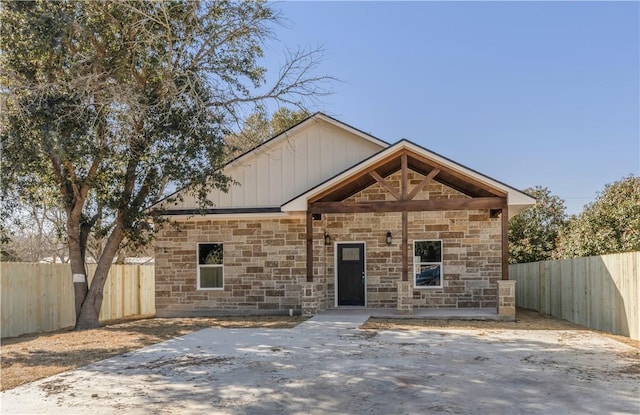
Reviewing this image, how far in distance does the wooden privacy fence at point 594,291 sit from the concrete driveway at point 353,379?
2.98 ft

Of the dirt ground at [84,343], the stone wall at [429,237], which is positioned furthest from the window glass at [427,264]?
the dirt ground at [84,343]

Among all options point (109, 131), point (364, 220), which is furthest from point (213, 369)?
point (364, 220)

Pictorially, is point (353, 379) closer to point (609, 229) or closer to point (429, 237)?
point (429, 237)

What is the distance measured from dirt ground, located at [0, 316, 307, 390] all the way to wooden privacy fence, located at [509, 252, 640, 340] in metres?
6.93

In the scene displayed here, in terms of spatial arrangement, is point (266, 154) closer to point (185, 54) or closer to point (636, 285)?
point (185, 54)

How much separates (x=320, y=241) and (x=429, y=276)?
11.1ft

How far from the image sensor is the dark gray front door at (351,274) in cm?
1593

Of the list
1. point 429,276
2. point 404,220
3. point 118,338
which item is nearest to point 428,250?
point 429,276

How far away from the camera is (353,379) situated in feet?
23.3

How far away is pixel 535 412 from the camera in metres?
5.65

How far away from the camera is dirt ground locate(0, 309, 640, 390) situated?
8.43m

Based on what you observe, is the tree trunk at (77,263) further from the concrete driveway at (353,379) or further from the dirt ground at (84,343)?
the concrete driveway at (353,379)

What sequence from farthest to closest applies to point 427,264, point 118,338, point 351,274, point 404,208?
point 351,274 < point 427,264 < point 404,208 < point 118,338

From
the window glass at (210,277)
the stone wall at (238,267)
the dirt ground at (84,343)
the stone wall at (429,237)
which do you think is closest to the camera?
the dirt ground at (84,343)
